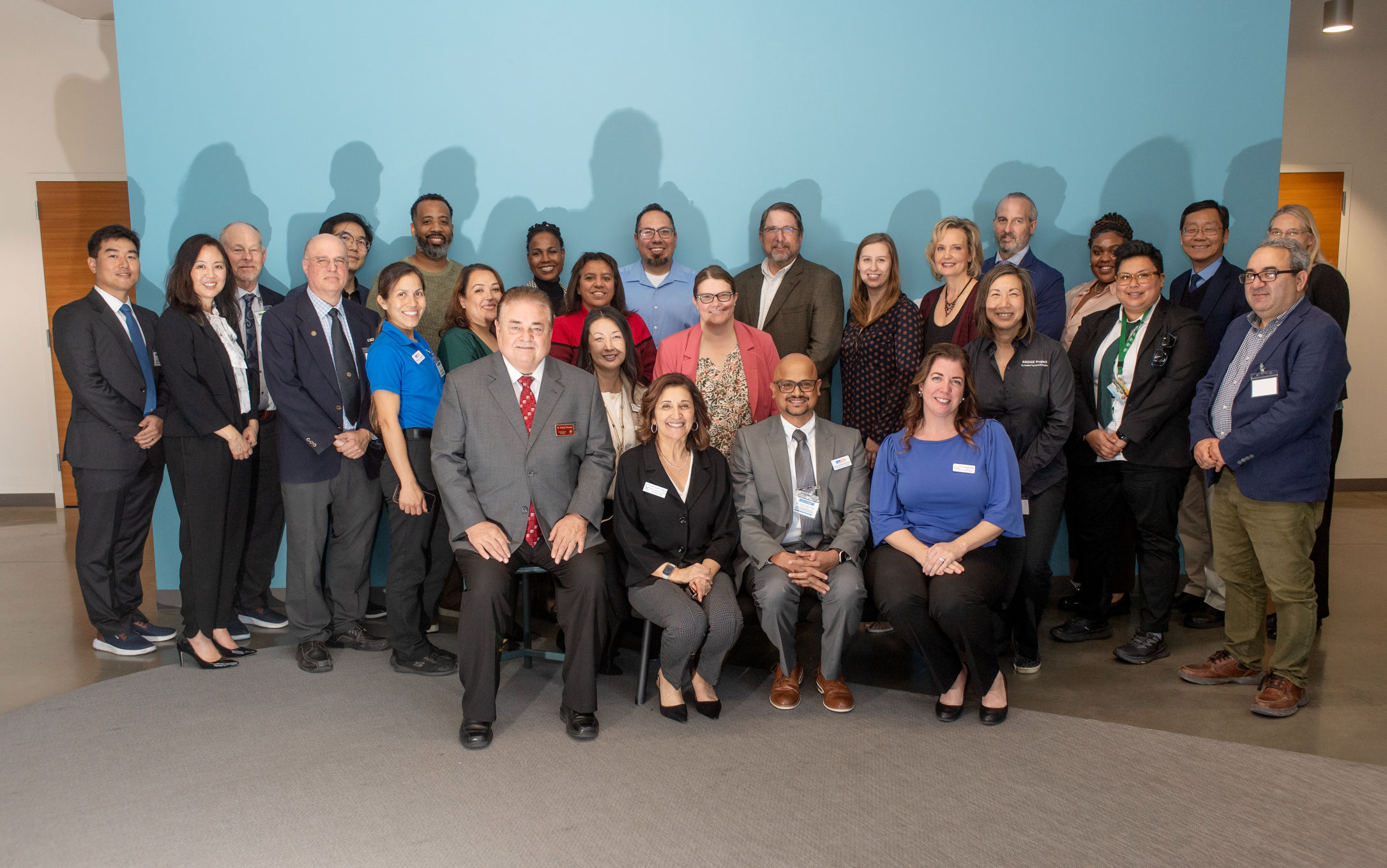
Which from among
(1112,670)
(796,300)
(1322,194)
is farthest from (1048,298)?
(1322,194)

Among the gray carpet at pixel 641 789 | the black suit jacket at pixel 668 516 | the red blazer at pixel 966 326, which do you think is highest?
the red blazer at pixel 966 326

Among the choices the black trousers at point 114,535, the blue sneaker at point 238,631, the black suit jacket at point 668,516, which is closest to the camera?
the black suit jacket at point 668,516

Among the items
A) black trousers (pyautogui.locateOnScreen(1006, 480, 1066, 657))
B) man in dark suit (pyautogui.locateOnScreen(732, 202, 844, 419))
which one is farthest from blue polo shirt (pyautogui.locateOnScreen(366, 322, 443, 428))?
black trousers (pyautogui.locateOnScreen(1006, 480, 1066, 657))

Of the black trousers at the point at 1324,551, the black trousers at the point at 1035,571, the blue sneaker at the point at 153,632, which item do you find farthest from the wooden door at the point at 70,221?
the black trousers at the point at 1324,551

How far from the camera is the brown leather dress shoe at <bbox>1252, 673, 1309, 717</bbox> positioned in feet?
10.5

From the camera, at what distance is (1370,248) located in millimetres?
6855

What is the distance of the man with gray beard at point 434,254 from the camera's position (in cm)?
451

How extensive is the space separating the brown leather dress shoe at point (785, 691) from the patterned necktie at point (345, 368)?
2105mm

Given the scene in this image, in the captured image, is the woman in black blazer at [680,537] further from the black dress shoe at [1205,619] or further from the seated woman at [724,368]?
the black dress shoe at [1205,619]

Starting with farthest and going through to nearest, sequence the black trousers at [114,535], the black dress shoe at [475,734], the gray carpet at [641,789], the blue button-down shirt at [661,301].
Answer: the blue button-down shirt at [661,301] → the black trousers at [114,535] → the black dress shoe at [475,734] → the gray carpet at [641,789]

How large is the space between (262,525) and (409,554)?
1.02 m

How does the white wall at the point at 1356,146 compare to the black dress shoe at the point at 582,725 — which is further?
the white wall at the point at 1356,146

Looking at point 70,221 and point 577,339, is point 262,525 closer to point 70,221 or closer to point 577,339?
point 577,339

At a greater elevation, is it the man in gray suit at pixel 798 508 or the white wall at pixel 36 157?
the white wall at pixel 36 157
